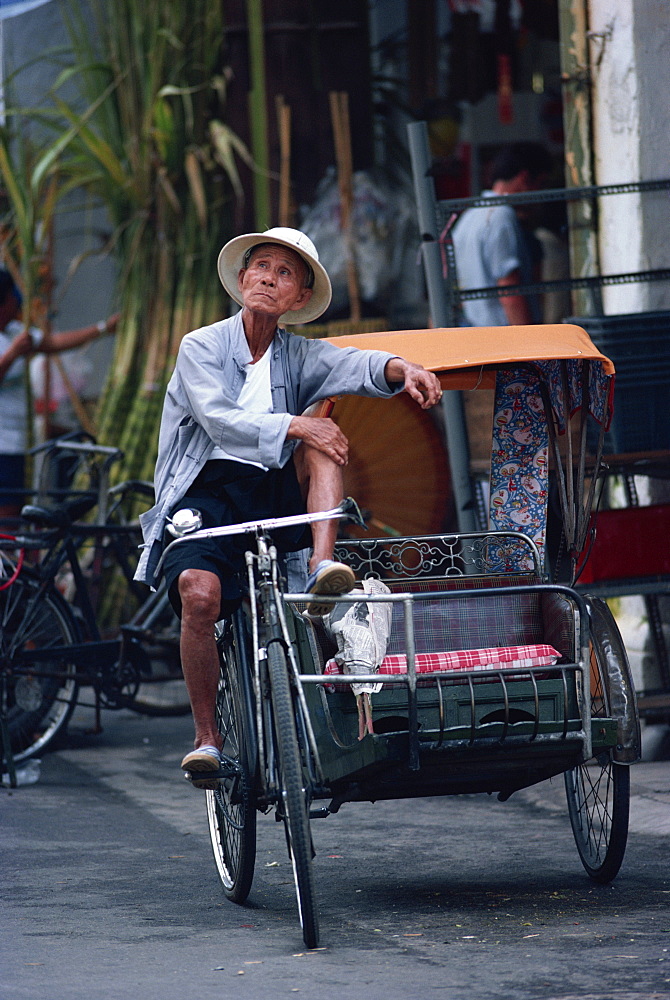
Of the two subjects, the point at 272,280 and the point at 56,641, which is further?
the point at 56,641

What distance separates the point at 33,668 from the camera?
7.09m

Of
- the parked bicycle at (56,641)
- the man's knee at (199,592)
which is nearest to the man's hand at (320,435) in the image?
the man's knee at (199,592)

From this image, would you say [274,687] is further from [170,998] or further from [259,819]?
[259,819]

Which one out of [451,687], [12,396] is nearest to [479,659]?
[451,687]

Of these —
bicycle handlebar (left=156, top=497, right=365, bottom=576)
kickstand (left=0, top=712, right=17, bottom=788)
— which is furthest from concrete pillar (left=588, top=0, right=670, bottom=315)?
kickstand (left=0, top=712, right=17, bottom=788)

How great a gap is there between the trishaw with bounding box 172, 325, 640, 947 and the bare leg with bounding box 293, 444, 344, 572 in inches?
6.4

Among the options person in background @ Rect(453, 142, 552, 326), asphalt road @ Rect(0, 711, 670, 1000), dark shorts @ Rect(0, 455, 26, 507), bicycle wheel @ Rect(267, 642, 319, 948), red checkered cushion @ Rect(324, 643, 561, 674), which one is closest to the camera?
asphalt road @ Rect(0, 711, 670, 1000)

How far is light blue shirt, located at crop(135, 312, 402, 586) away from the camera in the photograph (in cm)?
446

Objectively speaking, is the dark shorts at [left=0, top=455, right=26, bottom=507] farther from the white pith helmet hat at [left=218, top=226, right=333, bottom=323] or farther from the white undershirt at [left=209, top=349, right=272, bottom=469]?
the white undershirt at [left=209, top=349, right=272, bottom=469]

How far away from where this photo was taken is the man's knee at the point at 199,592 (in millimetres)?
4430

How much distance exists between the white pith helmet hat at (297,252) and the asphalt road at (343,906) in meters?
1.91

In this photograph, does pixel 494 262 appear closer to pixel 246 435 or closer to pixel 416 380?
pixel 416 380

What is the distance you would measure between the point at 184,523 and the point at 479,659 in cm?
104

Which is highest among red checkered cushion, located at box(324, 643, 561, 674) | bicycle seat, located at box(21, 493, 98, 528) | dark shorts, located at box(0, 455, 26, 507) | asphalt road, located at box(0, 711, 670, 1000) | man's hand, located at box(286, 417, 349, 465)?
man's hand, located at box(286, 417, 349, 465)
